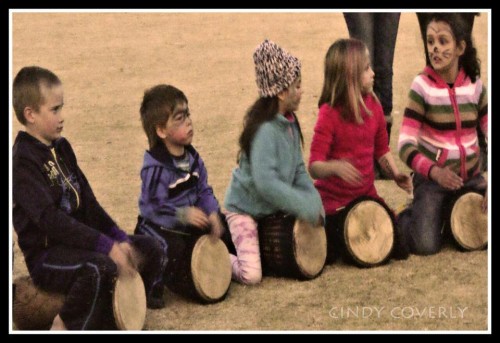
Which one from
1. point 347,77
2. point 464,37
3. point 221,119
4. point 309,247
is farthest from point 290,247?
point 221,119

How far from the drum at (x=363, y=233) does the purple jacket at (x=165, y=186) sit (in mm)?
761

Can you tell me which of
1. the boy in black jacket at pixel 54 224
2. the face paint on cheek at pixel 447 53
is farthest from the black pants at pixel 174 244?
the face paint on cheek at pixel 447 53

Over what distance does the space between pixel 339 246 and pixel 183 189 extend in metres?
0.95

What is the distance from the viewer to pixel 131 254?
4.85 m

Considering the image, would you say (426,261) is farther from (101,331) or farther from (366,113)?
A: (101,331)

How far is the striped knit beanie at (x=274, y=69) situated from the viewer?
5.25 metres

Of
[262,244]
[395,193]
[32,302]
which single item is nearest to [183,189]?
[262,244]

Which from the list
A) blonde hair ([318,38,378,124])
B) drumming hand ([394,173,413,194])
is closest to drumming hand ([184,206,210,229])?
blonde hair ([318,38,378,124])

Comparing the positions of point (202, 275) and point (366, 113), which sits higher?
point (366, 113)

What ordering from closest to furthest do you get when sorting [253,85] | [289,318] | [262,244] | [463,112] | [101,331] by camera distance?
1. [101,331]
2. [289,318]
3. [262,244]
4. [463,112]
5. [253,85]

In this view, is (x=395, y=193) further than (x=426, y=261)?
Yes

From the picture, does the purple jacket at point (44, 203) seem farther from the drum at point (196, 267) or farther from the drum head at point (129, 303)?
the drum at point (196, 267)

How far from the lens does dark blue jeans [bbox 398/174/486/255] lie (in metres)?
5.83

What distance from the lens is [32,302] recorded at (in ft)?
15.6
